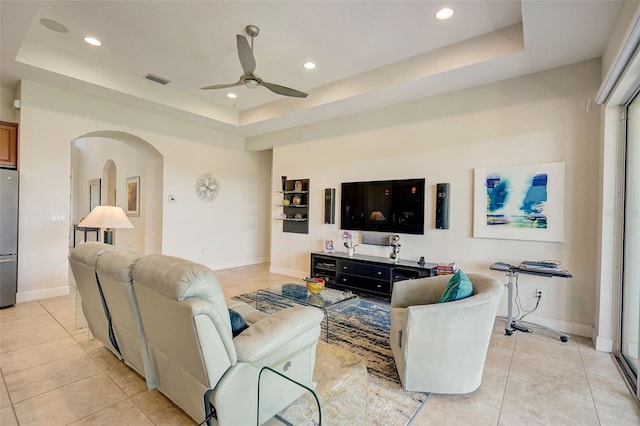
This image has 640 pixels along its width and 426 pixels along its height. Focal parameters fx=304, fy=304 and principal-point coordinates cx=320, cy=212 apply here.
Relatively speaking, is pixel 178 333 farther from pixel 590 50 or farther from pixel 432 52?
pixel 590 50

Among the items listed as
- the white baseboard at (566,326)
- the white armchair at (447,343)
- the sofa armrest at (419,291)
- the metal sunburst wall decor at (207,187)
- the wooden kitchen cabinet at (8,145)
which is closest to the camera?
the white armchair at (447,343)

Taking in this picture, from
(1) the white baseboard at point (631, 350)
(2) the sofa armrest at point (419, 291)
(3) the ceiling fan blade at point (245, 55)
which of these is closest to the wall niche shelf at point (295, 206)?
(3) the ceiling fan blade at point (245, 55)

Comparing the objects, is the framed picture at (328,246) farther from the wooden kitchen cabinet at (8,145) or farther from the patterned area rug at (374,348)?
the wooden kitchen cabinet at (8,145)

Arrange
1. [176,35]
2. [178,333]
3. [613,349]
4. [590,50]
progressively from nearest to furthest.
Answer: [178,333]
[613,349]
[590,50]
[176,35]

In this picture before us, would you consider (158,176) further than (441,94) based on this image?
Yes

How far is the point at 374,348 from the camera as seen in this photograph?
2.91m

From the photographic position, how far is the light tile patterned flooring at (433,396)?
194cm

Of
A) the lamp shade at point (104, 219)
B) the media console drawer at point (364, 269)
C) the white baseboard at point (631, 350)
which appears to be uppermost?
the lamp shade at point (104, 219)

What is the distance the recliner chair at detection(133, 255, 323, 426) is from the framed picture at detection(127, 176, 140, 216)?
578 centimetres

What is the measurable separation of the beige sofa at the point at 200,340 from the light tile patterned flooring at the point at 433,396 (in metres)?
0.25

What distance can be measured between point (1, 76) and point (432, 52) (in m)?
5.64

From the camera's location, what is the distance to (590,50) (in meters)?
3.09

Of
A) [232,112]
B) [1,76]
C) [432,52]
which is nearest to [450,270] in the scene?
[432,52]

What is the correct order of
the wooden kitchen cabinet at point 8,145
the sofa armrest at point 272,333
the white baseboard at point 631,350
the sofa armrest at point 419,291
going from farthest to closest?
1. the wooden kitchen cabinet at point 8,145
2. the sofa armrest at point 419,291
3. the white baseboard at point 631,350
4. the sofa armrest at point 272,333
